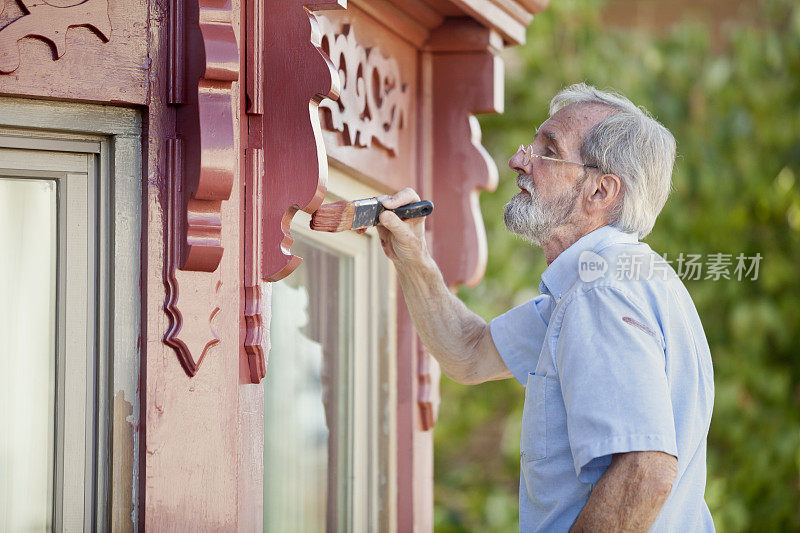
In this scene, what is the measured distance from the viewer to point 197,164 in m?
1.71

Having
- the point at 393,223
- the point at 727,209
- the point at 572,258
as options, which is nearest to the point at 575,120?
the point at 572,258

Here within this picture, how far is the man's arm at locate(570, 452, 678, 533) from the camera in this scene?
1672 mm

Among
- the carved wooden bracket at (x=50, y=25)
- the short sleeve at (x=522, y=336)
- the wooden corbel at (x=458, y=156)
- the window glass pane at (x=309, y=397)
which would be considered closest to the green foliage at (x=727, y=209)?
the wooden corbel at (x=458, y=156)

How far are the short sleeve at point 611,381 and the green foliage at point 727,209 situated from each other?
3.52 metres

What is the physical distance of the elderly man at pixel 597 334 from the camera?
169cm

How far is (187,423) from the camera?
5.81 ft

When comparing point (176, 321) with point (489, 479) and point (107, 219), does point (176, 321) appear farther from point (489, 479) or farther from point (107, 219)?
point (489, 479)

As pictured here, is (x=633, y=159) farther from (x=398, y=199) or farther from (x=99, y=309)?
(x=99, y=309)

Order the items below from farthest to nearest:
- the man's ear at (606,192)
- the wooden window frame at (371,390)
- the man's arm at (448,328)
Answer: the wooden window frame at (371,390) < the man's arm at (448,328) < the man's ear at (606,192)

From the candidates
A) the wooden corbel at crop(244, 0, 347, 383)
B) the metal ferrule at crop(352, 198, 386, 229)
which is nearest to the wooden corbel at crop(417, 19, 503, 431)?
the metal ferrule at crop(352, 198, 386, 229)

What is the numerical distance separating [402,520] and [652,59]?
362 cm

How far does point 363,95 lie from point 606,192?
0.60 m

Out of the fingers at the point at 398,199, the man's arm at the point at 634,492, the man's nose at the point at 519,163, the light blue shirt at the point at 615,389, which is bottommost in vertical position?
the man's arm at the point at 634,492

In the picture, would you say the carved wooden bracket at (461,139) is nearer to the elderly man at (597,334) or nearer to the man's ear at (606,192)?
the elderly man at (597,334)
